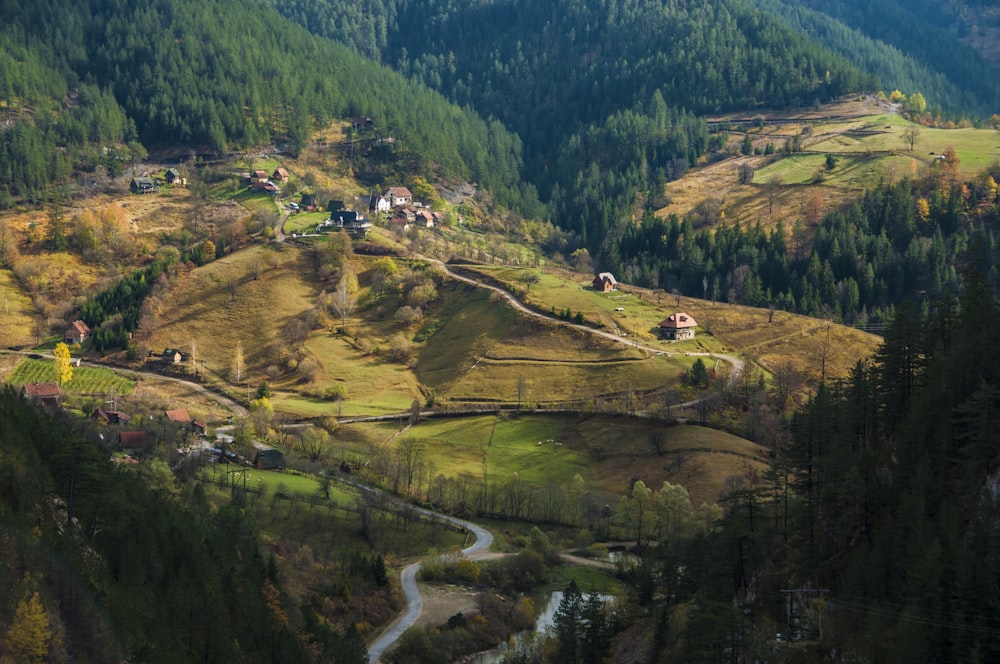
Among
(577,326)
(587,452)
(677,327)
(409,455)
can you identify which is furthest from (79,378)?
(677,327)

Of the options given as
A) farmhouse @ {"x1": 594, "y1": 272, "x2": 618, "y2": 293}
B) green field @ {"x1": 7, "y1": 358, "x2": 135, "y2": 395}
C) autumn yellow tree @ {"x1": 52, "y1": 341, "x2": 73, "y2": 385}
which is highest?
farmhouse @ {"x1": 594, "y1": 272, "x2": 618, "y2": 293}

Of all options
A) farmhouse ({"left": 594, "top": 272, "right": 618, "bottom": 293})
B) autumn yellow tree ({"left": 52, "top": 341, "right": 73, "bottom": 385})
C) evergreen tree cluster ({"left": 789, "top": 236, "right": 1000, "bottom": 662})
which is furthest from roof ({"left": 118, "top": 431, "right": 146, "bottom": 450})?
farmhouse ({"left": 594, "top": 272, "right": 618, "bottom": 293})

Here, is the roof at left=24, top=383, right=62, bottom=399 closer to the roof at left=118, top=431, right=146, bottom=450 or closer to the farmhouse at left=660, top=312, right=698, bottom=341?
the roof at left=118, top=431, right=146, bottom=450

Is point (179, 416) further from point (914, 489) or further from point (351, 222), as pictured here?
point (914, 489)

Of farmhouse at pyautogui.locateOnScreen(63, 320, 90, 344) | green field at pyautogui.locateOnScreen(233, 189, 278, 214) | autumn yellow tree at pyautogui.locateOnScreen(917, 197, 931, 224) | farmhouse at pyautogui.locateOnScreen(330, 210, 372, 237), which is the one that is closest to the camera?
farmhouse at pyautogui.locateOnScreen(63, 320, 90, 344)

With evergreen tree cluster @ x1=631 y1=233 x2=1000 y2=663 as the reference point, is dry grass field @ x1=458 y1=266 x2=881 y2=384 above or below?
below
